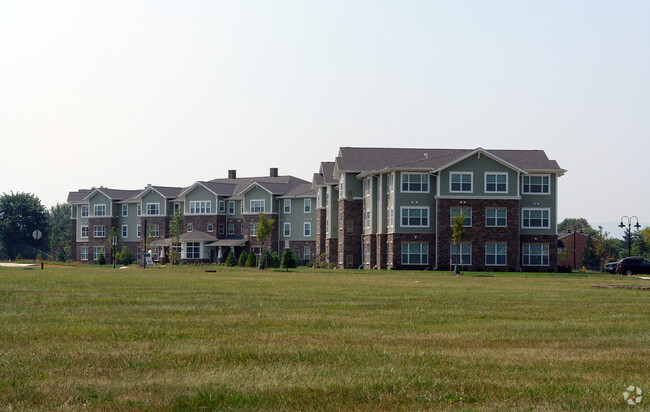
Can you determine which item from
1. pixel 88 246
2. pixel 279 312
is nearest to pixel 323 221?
pixel 88 246

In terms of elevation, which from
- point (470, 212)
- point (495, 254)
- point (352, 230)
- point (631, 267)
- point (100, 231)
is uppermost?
point (470, 212)

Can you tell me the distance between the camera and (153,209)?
4304 inches

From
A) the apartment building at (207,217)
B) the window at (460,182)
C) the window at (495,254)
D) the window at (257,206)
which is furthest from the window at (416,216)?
the window at (257,206)

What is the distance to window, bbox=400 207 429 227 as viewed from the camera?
238ft

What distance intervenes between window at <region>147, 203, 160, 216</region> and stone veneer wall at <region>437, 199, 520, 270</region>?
48779mm

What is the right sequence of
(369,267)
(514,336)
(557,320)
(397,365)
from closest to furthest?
(397,365) → (514,336) → (557,320) → (369,267)

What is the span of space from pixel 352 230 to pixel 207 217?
88.8 feet

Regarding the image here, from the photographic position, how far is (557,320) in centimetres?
1862

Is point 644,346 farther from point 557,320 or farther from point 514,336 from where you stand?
point 557,320

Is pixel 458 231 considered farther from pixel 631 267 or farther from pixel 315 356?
pixel 315 356

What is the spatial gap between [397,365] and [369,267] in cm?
6765

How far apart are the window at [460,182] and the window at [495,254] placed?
5.18m

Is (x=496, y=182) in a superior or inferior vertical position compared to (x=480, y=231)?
superior

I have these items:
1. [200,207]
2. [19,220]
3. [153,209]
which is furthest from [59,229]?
[200,207]
